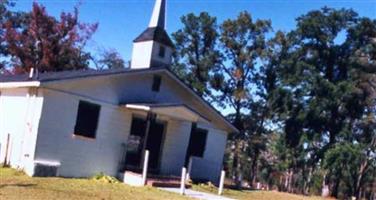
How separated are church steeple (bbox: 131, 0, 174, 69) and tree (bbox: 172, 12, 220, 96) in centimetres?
1624

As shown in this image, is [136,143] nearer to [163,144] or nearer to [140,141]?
[140,141]

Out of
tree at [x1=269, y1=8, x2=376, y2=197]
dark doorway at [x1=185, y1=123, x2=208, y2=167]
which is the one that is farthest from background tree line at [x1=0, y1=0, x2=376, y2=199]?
dark doorway at [x1=185, y1=123, x2=208, y2=167]

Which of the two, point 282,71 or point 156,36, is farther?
point 282,71

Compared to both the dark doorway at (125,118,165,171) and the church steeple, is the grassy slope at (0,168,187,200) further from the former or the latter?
the church steeple

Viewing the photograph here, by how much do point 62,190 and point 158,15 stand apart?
39.9ft

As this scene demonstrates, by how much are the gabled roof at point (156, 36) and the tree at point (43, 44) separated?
1654 cm

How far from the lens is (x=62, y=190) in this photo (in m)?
13.7

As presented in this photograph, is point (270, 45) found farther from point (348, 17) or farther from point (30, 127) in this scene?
point (30, 127)

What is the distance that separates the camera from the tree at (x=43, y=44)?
37.8 m

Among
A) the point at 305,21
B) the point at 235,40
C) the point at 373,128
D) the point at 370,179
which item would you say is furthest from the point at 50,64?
the point at 370,179

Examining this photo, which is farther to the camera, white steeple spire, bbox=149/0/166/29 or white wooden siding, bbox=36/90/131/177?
white steeple spire, bbox=149/0/166/29

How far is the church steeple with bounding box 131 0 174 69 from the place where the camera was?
22.3m

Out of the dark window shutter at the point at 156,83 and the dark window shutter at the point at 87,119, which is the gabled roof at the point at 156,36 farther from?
the dark window shutter at the point at 87,119

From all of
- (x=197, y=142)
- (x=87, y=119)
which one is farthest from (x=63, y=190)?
(x=197, y=142)
